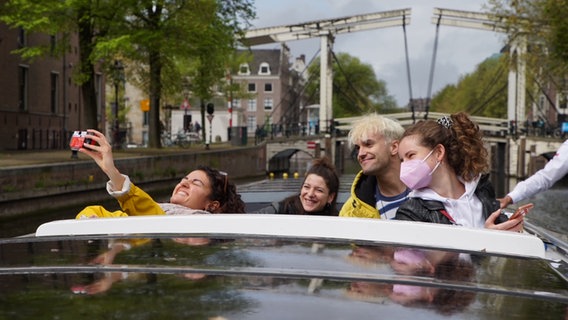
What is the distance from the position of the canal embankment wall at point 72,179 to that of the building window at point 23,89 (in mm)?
5839

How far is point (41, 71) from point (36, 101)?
1068 millimetres

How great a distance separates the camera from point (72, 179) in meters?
15.5

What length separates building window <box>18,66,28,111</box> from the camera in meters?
24.5

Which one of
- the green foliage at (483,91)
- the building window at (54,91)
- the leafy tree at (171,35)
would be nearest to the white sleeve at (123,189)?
the leafy tree at (171,35)

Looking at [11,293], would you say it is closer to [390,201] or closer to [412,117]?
[390,201]

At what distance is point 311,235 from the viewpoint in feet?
5.51

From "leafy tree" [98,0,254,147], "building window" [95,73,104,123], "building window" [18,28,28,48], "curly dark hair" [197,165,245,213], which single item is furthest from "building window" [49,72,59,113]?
"curly dark hair" [197,165,245,213]

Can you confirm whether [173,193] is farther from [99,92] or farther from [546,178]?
[99,92]

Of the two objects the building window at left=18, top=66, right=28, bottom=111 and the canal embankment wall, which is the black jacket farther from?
the building window at left=18, top=66, right=28, bottom=111

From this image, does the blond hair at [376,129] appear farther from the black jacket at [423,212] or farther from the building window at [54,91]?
the building window at [54,91]

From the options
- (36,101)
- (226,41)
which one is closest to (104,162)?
(226,41)

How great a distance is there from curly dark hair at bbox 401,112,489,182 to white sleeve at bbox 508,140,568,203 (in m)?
0.93

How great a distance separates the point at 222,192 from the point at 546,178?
1.34 meters

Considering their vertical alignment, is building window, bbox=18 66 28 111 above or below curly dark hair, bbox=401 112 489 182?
above
